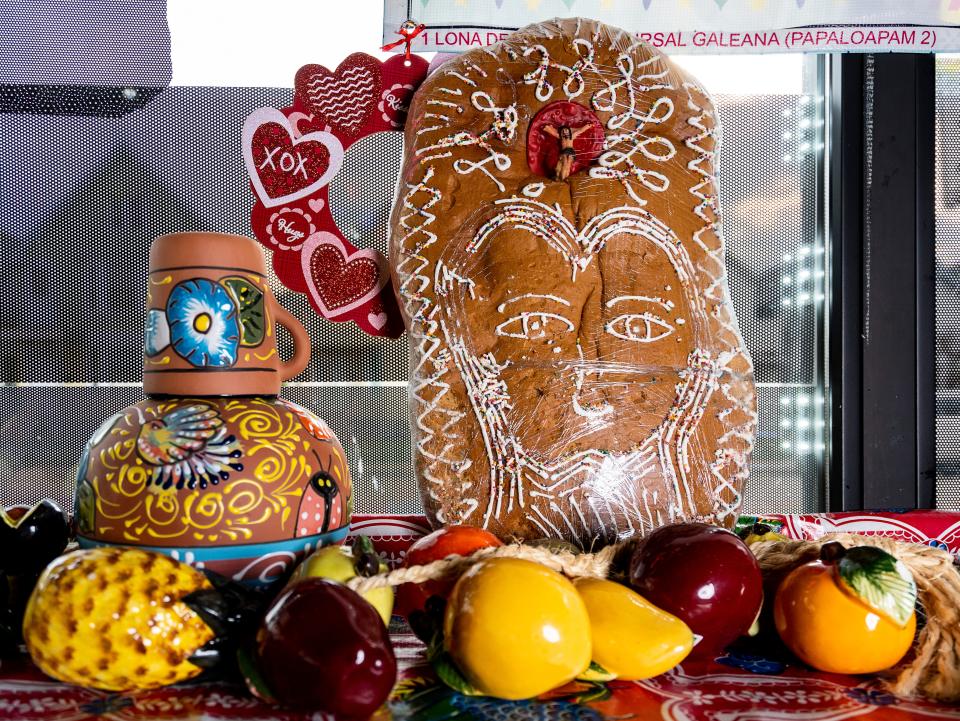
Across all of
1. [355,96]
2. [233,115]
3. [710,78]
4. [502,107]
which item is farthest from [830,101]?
[233,115]

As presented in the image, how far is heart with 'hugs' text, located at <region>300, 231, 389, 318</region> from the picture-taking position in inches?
35.8

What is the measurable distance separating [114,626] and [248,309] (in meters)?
0.29

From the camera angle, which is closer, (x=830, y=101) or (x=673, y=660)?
(x=673, y=660)

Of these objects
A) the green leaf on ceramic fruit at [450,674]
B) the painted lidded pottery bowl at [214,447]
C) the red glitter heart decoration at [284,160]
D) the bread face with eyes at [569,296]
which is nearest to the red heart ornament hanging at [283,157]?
the red glitter heart decoration at [284,160]

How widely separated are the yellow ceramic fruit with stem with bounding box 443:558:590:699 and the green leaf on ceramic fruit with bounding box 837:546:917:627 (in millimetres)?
185

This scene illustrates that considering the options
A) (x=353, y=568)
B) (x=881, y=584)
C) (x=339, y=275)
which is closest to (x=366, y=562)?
(x=353, y=568)

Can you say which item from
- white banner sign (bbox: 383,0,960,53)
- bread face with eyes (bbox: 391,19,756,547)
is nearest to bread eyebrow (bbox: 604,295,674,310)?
bread face with eyes (bbox: 391,19,756,547)

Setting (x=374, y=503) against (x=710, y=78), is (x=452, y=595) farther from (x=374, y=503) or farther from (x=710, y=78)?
(x=710, y=78)

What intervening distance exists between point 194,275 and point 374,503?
619 millimetres

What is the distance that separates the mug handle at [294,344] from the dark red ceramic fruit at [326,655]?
29 cm

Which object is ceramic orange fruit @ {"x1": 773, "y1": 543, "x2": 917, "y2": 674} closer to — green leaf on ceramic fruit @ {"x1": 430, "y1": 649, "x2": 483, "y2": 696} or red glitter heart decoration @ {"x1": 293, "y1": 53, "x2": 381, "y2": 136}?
green leaf on ceramic fruit @ {"x1": 430, "y1": 649, "x2": 483, "y2": 696}

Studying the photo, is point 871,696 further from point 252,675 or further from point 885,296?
point 885,296

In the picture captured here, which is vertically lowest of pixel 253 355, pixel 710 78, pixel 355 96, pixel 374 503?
pixel 374 503

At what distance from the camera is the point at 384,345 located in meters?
1.20
